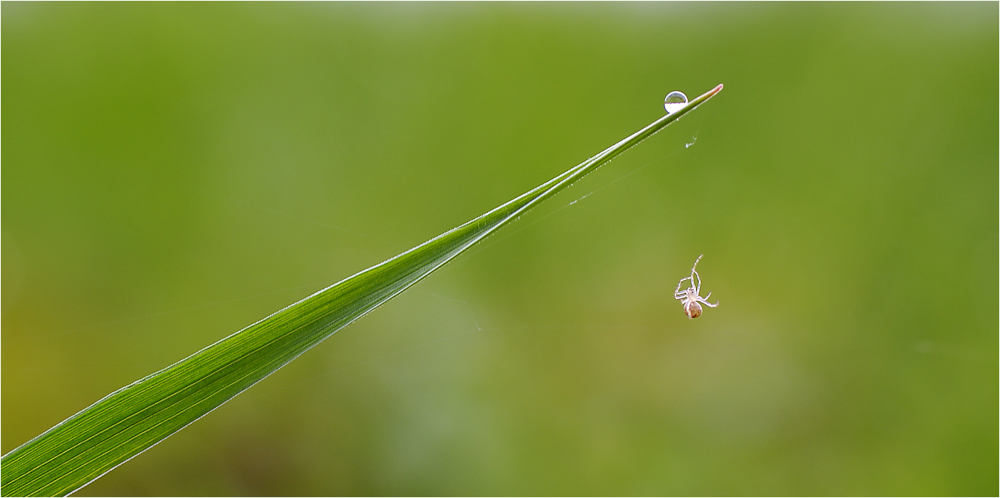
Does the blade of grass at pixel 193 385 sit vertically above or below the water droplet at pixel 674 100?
below

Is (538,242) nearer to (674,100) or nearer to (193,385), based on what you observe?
(674,100)

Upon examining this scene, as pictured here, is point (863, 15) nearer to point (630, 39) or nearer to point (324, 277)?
point (630, 39)

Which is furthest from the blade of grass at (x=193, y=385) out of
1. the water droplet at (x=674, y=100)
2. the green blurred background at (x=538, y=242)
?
the green blurred background at (x=538, y=242)

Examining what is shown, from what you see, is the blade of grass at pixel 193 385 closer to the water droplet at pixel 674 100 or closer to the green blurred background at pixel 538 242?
the water droplet at pixel 674 100

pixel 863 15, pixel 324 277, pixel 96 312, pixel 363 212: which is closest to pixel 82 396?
pixel 96 312

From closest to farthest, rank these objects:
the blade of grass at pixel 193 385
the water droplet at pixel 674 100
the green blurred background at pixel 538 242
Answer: the blade of grass at pixel 193 385 → the water droplet at pixel 674 100 → the green blurred background at pixel 538 242

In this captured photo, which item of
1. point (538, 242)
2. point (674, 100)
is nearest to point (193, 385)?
point (674, 100)

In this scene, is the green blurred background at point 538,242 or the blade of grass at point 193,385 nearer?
the blade of grass at point 193,385
